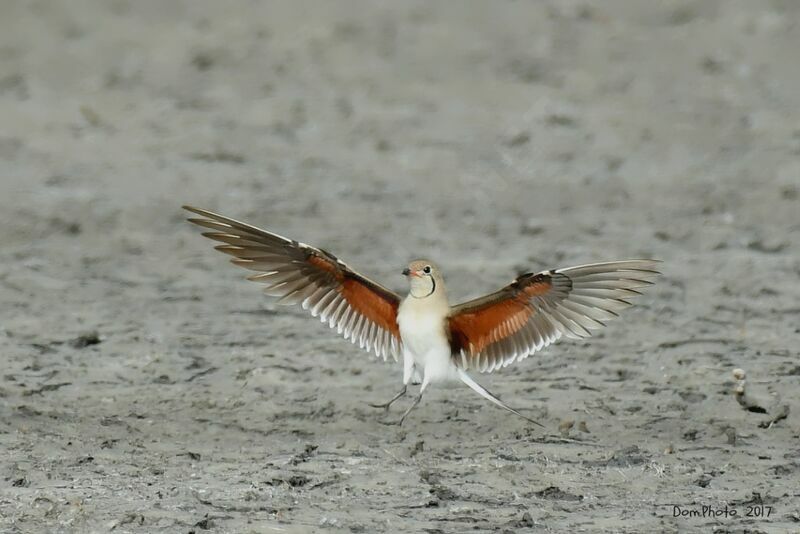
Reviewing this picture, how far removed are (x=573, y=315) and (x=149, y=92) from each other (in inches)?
237

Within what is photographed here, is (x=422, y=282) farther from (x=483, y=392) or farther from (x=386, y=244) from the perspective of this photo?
(x=386, y=244)

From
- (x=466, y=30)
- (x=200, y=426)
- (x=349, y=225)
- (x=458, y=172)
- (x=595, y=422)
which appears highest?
(x=466, y=30)

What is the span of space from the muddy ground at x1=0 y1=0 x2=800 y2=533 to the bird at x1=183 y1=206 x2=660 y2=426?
39cm

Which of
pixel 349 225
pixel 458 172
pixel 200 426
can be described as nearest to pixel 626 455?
pixel 200 426

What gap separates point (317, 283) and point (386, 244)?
8.55 feet

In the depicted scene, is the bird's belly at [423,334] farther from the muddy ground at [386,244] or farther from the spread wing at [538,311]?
the muddy ground at [386,244]

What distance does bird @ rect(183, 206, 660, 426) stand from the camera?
22.7 feet

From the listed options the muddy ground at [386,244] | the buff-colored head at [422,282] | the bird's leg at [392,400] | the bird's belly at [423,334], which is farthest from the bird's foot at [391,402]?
the buff-colored head at [422,282]

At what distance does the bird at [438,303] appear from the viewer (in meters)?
6.93

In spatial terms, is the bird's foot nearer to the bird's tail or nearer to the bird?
the bird

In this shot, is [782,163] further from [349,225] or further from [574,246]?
[349,225]

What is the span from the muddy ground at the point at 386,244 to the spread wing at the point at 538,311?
0.39 meters

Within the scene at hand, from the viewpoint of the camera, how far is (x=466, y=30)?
12.9 m

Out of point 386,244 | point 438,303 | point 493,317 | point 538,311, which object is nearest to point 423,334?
point 438,303
